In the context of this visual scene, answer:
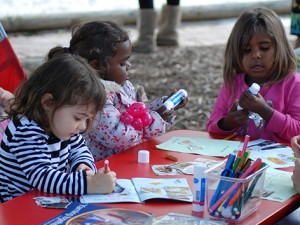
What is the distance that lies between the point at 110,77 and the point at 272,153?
2.45 ft

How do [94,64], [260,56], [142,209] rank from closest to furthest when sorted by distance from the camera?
[142,209] < [94,64] < [260,56]

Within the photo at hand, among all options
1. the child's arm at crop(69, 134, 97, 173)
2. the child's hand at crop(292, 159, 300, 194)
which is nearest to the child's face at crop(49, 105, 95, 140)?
the child's arm at crop(69, 134, 97, 173)

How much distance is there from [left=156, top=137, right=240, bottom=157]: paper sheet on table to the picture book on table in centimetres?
75

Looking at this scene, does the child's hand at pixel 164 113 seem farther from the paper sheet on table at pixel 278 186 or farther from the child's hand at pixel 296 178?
the child's hand at pixel 296 178

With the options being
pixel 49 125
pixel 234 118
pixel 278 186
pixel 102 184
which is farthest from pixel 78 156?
pixel 234 118

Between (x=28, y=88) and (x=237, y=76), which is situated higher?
(x=28, y=88)

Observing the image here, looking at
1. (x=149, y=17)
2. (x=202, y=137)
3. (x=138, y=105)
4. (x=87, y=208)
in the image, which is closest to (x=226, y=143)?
(x=202, y=137)

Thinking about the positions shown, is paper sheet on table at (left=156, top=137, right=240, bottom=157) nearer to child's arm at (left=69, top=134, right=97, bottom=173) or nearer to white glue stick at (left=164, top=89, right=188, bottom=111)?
white glue stick at (left=164, top=89, right=188, bottom=111)

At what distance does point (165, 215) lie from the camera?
195 cm

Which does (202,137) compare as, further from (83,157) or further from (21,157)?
(21,157)

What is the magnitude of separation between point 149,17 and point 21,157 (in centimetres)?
534

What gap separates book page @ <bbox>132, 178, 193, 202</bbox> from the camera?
2084mm

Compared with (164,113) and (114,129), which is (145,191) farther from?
(164,113)

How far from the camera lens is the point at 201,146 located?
2.75 meters
